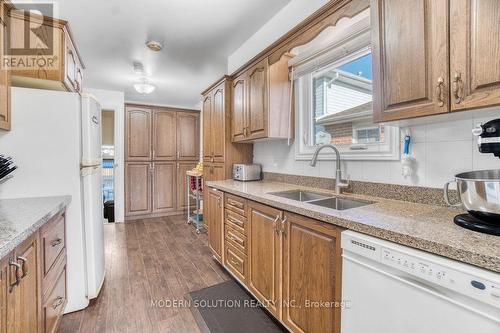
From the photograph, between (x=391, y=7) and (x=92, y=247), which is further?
(x=92, y=247)

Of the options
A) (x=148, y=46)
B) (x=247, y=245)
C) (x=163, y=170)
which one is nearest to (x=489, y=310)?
(x=247, y=245)

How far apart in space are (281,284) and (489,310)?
1.03 metres

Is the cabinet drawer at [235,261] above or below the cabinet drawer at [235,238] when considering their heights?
below

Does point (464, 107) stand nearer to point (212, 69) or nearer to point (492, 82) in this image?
point (492, 82)

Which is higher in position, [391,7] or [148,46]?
[148,46]

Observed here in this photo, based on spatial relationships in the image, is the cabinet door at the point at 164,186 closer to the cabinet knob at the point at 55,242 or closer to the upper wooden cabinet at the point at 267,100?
the upper wooden cabinet at the point at 267,100

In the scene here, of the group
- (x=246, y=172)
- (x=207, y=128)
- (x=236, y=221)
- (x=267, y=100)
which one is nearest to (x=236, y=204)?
(x=236, y=221)

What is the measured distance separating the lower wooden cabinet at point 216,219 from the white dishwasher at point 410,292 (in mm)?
1457

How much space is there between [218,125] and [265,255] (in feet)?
6.08

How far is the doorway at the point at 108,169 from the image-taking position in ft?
14.7

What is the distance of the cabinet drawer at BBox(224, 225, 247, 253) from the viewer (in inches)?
76.6

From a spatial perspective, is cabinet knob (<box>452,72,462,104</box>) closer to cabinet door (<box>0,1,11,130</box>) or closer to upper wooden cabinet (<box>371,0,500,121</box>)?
upper wooden cabinet (<box>371,0,500,121</box>)

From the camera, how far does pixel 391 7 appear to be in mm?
1151

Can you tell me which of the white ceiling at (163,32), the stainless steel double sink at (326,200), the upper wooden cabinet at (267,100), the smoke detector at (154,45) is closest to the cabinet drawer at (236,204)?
the stainless steel double sink at (326,200)
